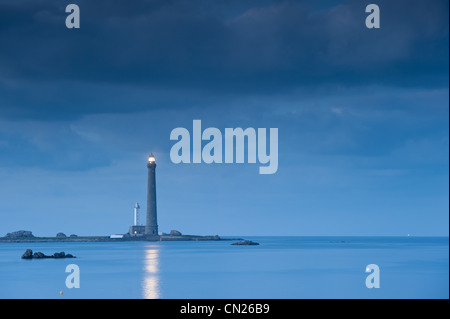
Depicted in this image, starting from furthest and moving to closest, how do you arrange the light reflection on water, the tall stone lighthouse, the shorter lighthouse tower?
the shorter lighthouse tower → the tall stone lighthouse → the light reflection on water

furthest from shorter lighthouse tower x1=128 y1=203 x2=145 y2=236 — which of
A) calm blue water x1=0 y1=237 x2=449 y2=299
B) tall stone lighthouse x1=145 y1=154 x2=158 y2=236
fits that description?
calm blue water x1=0 y1=237 x2=449 y2=299

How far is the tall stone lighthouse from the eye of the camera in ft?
427

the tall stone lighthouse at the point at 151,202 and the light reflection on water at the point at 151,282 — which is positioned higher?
the tall stone lighthouse at the point at 151,202

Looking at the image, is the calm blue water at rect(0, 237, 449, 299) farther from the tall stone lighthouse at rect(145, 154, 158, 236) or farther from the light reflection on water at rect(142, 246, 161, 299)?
the tall stone lighthouse at rect(145, 154, 158, 236)

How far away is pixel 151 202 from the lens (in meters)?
131

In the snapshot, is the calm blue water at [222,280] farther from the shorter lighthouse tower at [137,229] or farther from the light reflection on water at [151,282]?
the shorter lighthouse tower at [137,229]

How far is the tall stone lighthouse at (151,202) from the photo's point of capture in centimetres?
13025

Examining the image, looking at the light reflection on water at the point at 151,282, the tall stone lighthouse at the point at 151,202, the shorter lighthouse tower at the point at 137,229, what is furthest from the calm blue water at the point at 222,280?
the shorter lighthouse tower at the point at 137,229

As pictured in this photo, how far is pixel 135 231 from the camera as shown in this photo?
14725 cm

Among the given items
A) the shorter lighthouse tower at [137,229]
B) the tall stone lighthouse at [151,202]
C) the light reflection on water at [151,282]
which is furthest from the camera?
the shorter lighthouse tower at [137,229]

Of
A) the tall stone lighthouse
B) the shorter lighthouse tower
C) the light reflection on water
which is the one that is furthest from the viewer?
the shorter lighthouse tower
